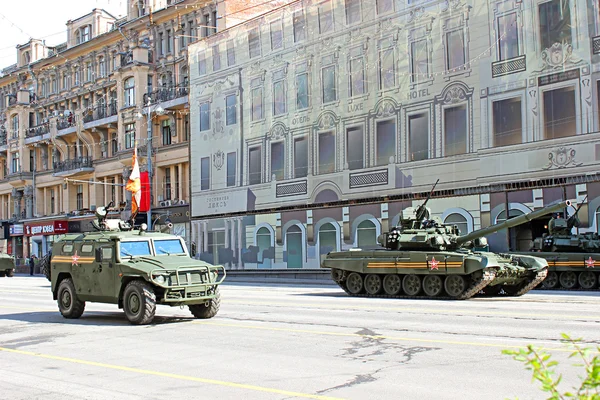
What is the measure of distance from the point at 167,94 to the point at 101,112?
8.49 metres

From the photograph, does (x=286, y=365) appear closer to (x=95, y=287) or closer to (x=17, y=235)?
(x=95, y=287)

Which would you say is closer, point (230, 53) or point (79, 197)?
point (230, 53)

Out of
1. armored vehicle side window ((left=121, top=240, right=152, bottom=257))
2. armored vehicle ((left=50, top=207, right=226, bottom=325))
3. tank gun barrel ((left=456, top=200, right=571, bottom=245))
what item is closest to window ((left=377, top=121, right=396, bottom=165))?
tank gun barrel ((left=456, top=200, right=571, bottom=245))

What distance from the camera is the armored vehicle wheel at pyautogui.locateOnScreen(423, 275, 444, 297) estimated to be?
71.7 ft

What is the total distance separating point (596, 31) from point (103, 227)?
20.5 metres

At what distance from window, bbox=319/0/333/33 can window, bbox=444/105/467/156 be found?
9.27 metres

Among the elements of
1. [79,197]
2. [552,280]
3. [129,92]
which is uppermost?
[129,92]

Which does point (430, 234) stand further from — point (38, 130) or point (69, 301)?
point (38, 130)

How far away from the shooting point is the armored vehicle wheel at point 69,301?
16656 millimetres

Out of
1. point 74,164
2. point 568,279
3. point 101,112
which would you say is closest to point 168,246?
point 568,279

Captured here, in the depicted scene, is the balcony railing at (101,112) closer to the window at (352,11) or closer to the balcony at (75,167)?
the balcony at (75,167)

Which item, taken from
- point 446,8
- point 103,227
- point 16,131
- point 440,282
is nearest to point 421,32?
point 446,8

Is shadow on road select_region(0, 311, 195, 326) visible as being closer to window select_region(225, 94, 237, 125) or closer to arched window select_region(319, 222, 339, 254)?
arched window select_region(319, 222, 339, 254)

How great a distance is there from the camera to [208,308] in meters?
15.8
